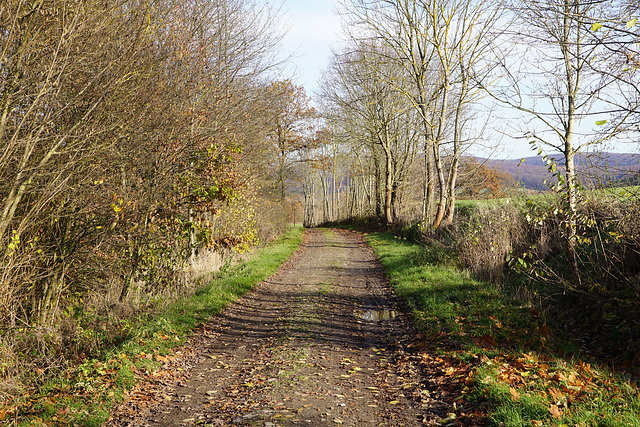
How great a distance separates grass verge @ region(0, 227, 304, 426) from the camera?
15.0ft

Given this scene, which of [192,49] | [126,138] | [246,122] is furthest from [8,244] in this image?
[246,122]

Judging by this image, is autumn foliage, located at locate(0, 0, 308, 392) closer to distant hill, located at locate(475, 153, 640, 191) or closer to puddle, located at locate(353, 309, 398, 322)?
puddle, located at locate(353, 309, 398, 322)

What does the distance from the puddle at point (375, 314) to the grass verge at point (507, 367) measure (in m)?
0.50

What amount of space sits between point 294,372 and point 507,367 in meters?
2.86

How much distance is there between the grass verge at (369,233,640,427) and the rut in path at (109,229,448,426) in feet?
1.45

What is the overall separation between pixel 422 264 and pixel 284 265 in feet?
16.1

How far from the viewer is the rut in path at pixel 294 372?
4824 mm

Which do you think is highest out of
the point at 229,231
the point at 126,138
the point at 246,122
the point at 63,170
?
the point at 246,122

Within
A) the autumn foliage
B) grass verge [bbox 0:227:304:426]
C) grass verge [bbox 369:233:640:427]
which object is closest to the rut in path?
grass verge [bbox 0:227:304:426]

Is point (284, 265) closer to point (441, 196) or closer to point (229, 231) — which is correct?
point (229, 231)

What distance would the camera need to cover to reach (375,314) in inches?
351

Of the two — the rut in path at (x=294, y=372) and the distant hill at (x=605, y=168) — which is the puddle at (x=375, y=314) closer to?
the rut in path at (x=294, y=372)

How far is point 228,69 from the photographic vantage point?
443 inches

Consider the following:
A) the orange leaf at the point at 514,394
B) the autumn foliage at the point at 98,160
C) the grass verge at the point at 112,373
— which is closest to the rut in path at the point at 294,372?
the grass verge at the point at 112,373
